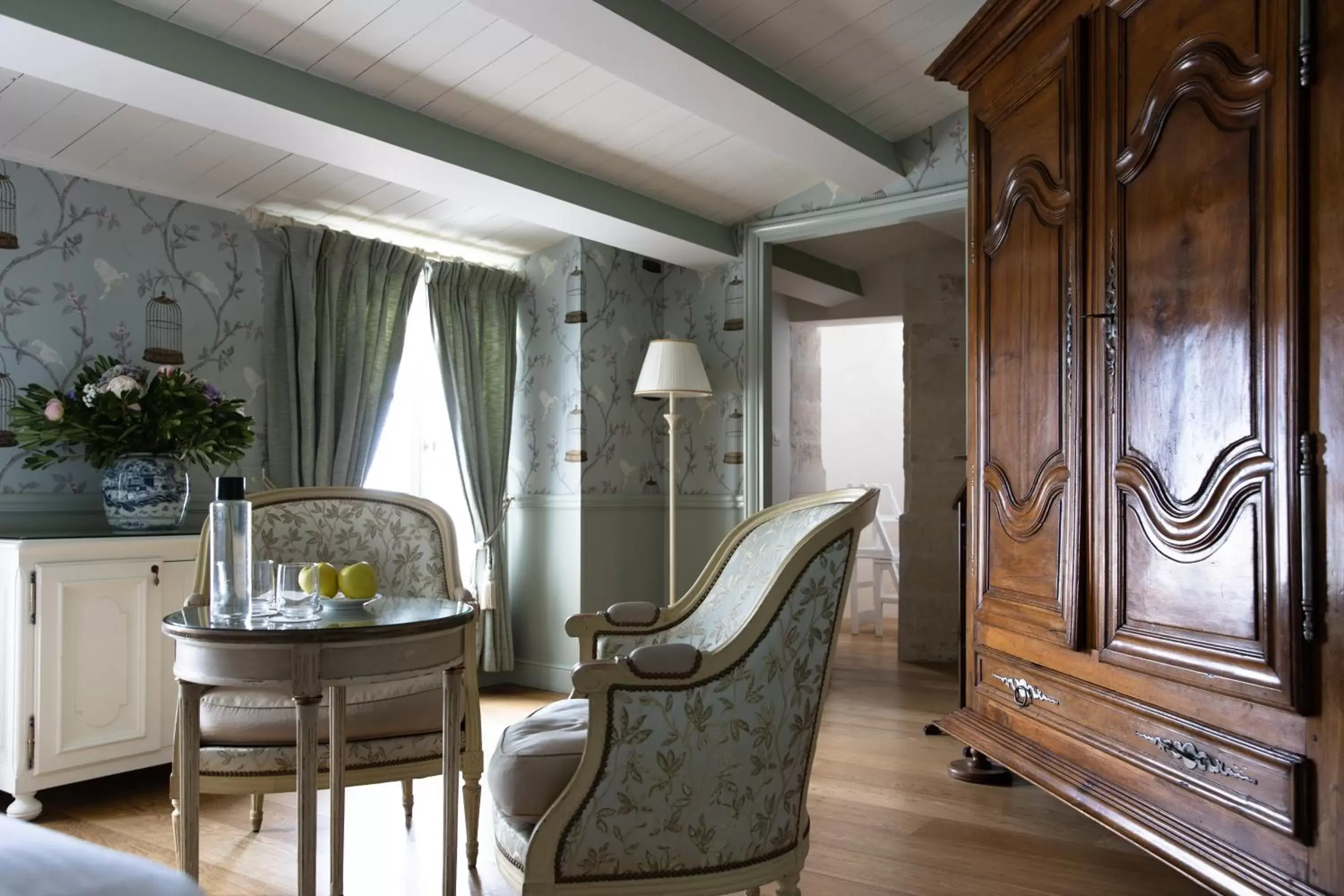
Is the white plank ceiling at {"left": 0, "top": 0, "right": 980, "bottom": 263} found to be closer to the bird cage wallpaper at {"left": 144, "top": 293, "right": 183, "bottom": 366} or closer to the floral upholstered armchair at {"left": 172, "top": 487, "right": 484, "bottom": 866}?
the bird cage wallpaper at {"left": 144, "top": 293, "right": 183, "bottom": 366}

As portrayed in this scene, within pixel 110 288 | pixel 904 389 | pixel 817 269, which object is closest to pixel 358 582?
pixel 110 288

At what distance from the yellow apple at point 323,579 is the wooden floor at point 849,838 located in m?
0.75

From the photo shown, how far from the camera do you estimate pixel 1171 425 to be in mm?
1977

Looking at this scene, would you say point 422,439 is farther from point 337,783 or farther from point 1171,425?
point 1171,425

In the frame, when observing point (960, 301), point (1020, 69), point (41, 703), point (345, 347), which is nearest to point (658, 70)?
point (1020, 69)

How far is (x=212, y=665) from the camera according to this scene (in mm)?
1899

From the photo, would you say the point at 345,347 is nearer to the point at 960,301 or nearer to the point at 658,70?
the point at 658,70

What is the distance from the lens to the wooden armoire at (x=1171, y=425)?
164 cm

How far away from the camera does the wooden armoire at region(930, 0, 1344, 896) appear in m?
1.64

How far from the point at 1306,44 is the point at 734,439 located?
3.49 meters

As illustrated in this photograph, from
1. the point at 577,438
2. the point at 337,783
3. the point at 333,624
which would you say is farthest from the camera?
the point at 577,438

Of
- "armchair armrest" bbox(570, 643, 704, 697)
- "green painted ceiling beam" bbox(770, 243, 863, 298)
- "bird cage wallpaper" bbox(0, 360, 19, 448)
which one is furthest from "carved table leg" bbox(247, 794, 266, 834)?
"green painted ceiling beam" bbox(770, 243, 863, 298)


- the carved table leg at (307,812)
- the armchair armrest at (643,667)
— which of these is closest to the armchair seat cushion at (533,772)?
A: the armchair armrest at (643,667)

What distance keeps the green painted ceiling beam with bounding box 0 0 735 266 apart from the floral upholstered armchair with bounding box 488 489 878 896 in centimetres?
195
